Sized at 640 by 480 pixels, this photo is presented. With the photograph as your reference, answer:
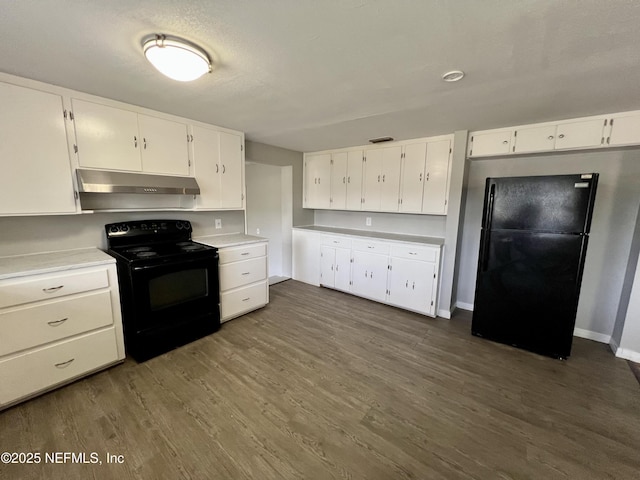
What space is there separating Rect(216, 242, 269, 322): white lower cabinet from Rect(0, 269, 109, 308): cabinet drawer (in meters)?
1.09

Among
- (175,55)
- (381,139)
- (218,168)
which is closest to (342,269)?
(381,139)

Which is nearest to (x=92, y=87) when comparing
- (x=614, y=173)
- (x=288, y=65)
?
(x=288, y=65)

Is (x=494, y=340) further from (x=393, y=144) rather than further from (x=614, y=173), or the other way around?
(x=393, y=144)

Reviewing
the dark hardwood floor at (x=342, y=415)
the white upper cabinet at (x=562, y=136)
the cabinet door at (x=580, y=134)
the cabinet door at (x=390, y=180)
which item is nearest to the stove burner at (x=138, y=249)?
the dark hardwood floor at (x=342, y=415)

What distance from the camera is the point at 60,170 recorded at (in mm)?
2129

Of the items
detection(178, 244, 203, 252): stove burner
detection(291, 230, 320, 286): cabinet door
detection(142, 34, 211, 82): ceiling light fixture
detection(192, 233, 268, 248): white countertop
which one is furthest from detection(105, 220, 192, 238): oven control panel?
detection(291, 230, 320, 286): cabinet door

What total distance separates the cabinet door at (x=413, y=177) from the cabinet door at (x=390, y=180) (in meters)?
0.09

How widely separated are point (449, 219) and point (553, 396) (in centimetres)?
192

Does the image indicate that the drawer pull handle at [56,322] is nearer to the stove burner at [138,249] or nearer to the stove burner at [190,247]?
the stove burner at [138,249]

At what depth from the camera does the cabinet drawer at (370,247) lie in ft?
11.9

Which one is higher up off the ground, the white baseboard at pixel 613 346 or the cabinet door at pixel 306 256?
the cabinet door at pixel 306 256

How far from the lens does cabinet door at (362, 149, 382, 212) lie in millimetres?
3846

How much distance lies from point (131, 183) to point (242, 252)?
128cm

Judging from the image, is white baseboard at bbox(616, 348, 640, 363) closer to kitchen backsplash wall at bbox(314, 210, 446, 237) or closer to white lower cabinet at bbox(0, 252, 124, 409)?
kitchen backsplash wall at bbox(314, 210, 446, 237)
